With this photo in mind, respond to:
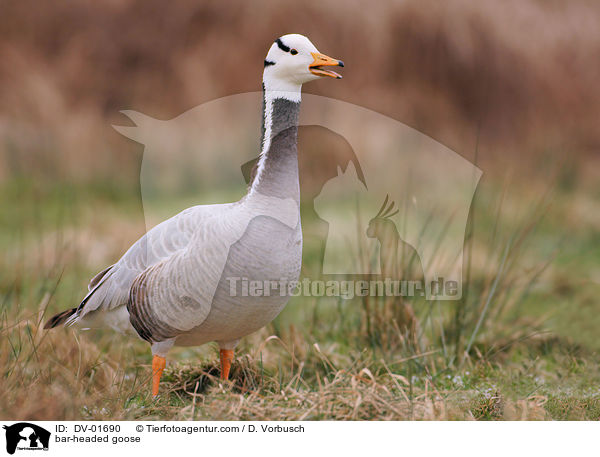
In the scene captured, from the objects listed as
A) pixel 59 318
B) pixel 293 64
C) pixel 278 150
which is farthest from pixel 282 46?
pixel 59 318

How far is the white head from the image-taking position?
279 centimetres

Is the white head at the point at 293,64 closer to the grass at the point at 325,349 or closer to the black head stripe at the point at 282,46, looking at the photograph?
the black head stripe at the point at 282,46

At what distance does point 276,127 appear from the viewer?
2.85 m

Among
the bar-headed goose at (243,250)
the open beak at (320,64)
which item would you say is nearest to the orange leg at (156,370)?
the bar-headed goose at (243,250)

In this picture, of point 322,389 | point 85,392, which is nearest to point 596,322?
Answer: point 322,389

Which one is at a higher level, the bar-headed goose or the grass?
the bar-headed goose

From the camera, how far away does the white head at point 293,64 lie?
2.79 meters
